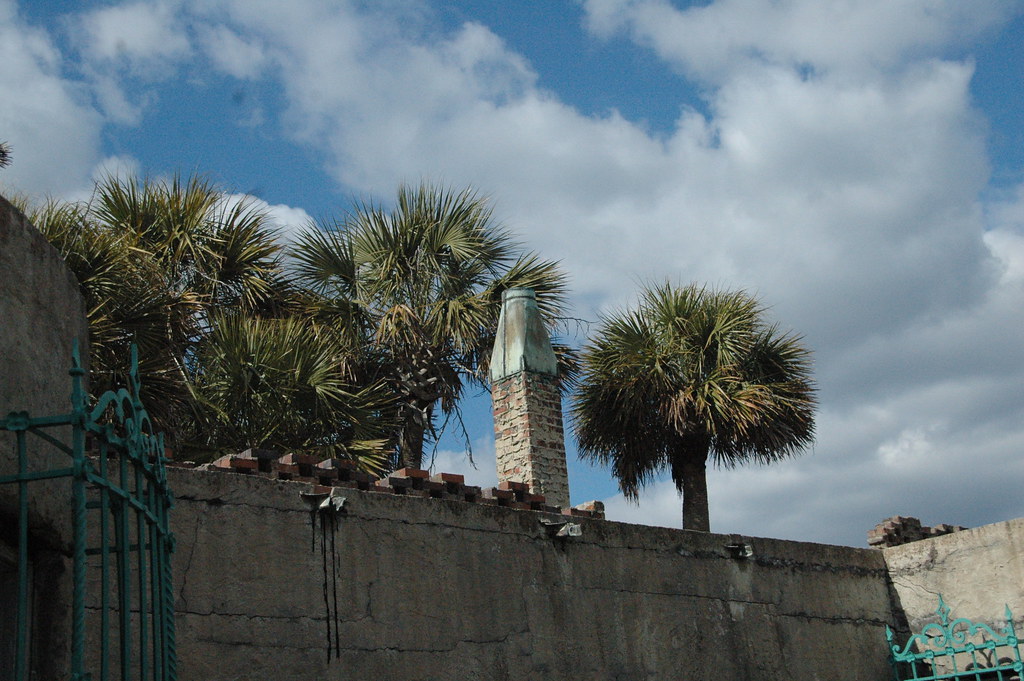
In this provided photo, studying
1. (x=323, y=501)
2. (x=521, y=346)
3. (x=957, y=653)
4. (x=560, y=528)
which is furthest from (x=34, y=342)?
(x=957, y=653)

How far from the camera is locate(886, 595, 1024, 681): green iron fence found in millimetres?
8688

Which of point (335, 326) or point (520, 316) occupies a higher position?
point (335, 326)

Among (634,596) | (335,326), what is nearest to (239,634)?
(634,596)

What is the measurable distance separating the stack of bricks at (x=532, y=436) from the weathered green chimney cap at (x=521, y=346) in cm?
9

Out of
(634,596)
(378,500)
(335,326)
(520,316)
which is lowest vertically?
(634,596)

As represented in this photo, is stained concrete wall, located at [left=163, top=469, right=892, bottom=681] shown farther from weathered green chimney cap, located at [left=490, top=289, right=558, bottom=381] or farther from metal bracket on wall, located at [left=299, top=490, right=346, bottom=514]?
weathered green chimney cap, located at [left=490, top=289, right=558, bottom=381]

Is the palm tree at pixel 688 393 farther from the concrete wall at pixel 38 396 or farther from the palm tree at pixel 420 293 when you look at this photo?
the concrete wall at pixel 38 396

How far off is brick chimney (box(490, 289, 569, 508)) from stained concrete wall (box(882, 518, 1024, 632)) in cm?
300

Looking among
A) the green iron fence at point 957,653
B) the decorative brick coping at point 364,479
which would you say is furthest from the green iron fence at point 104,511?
the green iron fence at point 957,653

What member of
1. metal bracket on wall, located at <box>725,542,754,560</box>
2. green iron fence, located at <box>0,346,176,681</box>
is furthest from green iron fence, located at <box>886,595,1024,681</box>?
green iron fence, located at <box>0,346,176,681</box>

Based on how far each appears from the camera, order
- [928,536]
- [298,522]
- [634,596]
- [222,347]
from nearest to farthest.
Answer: [298,522], [634,596], [928,536], [222,347]

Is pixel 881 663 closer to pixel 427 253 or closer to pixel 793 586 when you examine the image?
pixel 793 586

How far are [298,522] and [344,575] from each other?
40cm

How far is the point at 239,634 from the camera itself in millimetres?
5879
